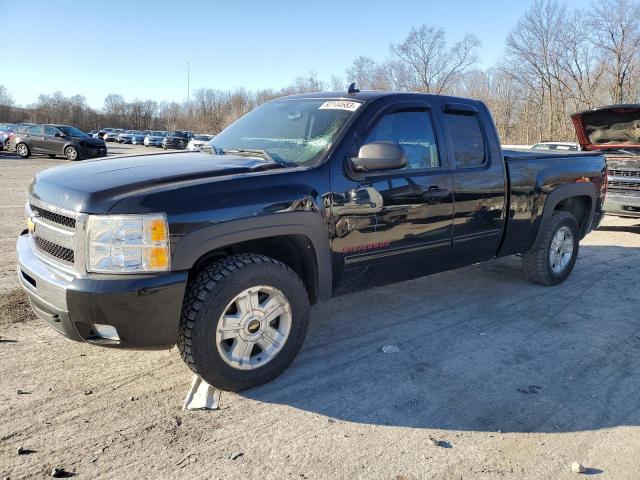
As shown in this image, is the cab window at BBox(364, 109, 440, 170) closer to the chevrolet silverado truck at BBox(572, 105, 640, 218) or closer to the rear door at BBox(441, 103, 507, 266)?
the rear door at BBox(441, 103, 507, 266)

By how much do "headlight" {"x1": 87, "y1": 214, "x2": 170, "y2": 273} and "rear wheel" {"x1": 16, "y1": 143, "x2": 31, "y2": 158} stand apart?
2768cm

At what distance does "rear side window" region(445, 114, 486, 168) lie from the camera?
14.5 feet

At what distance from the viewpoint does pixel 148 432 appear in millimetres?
2795

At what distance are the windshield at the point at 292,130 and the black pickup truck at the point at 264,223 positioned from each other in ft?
0.05

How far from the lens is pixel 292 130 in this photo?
4.02 m

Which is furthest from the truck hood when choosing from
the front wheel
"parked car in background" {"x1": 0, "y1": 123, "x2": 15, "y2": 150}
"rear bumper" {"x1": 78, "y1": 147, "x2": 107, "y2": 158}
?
"parked car in background" {"x1": 0, "y1": 123, "x2": 15, "y2": 150}

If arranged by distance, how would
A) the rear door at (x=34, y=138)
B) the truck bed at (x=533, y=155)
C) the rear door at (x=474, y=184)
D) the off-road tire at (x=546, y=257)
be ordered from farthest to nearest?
the rear door at (x=34, y=138), the off-road tire at (x=546, y=257), the truck bed at (x=533, y=155), the rear door at (x=474, y=184)

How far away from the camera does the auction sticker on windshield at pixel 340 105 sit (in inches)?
153

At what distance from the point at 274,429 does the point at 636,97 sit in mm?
37215

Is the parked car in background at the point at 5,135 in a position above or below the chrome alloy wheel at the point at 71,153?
above

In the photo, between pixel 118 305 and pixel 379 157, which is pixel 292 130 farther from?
pixel 118 305

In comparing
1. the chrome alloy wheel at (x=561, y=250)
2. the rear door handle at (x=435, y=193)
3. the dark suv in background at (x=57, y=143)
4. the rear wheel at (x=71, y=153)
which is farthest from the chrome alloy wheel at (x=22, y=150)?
the rear door handle at (x=435, y=193)

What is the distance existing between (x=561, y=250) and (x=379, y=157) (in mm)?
3381

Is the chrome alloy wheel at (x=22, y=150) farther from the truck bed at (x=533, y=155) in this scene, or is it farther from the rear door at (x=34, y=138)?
the truck bed at (x=533, y=155)
